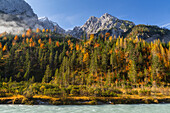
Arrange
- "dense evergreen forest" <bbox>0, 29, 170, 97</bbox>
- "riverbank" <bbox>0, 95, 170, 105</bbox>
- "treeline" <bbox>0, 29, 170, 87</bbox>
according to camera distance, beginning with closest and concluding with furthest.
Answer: "riverbank" <bbox>0, 95, 170, 105</bbox>, "dense evergreen forest" <bbox>0, 29, 170, 97</bbox>, "treeline" <bbox>0, 29, 170, 87</bbox>

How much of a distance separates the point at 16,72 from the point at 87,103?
3110 inches

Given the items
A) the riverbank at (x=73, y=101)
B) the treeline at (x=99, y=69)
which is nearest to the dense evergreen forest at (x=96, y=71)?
the treeline at (x=99, y=69)

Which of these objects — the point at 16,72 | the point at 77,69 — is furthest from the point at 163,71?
the point at 16,72

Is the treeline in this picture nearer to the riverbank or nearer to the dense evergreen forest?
the dense evergreen forest

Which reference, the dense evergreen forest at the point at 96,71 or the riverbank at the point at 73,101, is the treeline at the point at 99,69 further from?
the riverbank at the point at 73,101

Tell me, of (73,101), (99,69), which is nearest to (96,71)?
(99,69)

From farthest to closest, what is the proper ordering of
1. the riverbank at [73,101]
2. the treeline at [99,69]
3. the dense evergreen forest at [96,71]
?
1. the treeline at [99,69]
2. the dense evergreen forest at [96,71]
3. the riverbank at [73,101]

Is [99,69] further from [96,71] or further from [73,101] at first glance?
[73,101]

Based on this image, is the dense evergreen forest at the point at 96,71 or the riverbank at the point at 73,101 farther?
the dense evergreen forest at the point at 96,71

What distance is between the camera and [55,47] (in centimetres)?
13625

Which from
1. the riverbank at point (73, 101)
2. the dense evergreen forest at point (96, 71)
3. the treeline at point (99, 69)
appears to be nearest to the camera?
the riverbank at point (73, 101)

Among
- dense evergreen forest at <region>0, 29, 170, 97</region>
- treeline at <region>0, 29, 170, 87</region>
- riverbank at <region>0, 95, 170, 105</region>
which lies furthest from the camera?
treeline at <region>0, 29, 170, 87</region>

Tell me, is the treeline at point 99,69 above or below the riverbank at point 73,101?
above

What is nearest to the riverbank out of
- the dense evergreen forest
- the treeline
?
the dense evergreen forest
